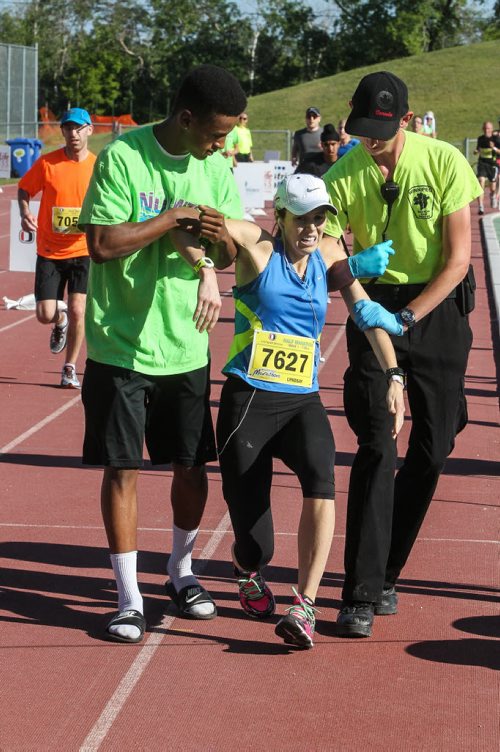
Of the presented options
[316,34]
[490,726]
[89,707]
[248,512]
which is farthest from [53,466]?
[316,34]

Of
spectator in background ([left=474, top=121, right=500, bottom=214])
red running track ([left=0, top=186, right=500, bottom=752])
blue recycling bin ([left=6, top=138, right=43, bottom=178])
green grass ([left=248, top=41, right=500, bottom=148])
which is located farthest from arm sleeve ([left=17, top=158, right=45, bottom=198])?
green grass ([left=248, top=41, right=500, bottom=148])

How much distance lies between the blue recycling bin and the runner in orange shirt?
3072 cm

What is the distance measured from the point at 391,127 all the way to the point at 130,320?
1.24 m

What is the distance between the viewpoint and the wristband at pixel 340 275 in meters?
5.04

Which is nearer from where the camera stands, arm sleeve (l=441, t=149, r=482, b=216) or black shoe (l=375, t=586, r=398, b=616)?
arm sleeve (l=441, t=149, r=482, b=216)

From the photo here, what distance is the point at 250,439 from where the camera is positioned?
5004 mm

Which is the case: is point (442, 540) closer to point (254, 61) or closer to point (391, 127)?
point (391, 127)

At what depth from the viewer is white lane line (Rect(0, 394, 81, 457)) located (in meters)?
8.46

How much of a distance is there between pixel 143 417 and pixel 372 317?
0.95 metres

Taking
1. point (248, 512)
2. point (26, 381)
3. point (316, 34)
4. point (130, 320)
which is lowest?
point (26, 381)

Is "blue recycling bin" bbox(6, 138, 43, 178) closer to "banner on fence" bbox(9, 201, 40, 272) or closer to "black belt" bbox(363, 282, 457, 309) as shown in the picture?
"banner on fence" bbox(9, 201, 40, 272)

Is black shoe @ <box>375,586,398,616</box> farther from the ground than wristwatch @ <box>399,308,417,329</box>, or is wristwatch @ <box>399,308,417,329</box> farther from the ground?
wristwatch @ <box>399,308,417,329</box>

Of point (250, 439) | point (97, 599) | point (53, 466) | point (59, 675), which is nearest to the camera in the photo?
point (59, 675)

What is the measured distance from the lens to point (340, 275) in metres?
5.05
